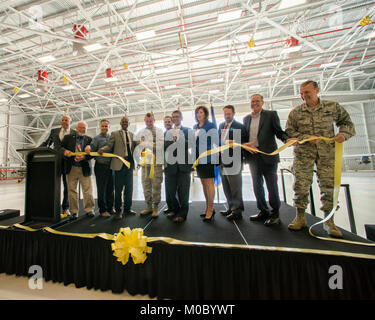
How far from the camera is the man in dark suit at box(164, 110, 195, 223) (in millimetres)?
2221

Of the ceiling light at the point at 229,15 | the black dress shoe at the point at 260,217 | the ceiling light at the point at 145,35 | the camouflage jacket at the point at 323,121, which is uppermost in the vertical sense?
the ceiling light at the point at 229,15

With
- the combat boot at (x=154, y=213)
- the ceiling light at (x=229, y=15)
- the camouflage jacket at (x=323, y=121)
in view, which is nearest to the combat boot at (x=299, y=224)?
the camouflage jacket at (x=323, y=121)

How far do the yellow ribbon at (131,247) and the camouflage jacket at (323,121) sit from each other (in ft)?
6.09

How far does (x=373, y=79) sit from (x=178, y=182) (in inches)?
669

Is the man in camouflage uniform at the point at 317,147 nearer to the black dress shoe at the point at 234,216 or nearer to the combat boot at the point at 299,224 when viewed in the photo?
the combat boot at the point at 299,224

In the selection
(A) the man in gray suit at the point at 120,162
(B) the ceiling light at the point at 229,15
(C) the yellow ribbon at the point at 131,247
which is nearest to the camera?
(C) the yellow ribbon at the point at 131,247

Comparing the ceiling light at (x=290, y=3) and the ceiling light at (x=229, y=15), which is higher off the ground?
the ceiling light at (x=229, y=15)

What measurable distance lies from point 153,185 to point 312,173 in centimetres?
192

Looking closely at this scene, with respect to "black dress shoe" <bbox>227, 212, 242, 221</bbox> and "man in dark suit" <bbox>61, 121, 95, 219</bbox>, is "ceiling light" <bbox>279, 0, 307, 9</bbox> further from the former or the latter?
"man in dark suit" <bbox>61, 121, 95, 219</bbox>

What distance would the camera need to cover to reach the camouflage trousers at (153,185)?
94.7 inches

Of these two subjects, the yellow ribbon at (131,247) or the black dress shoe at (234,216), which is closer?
the yellow ribbon at (131,247)

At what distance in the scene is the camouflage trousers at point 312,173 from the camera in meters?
1.66

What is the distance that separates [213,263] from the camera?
55.5 inches

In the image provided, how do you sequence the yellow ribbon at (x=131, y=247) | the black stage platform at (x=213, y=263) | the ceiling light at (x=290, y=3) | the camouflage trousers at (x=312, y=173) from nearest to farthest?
the black stage platform at (x=213, y=263)
the yellow ribbon at (x=131, y=247)
the camouflage trousers at (x=312, y=173)
the ceiling light at (x=290, y=3)
